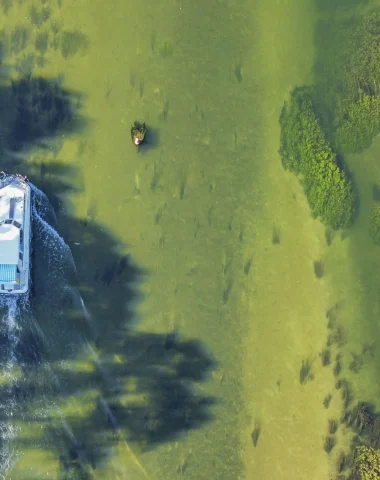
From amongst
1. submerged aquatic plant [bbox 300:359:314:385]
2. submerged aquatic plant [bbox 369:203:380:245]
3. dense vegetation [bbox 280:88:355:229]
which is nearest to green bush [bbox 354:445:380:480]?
submerged aquatic plant [bbox 300:359:314:385]

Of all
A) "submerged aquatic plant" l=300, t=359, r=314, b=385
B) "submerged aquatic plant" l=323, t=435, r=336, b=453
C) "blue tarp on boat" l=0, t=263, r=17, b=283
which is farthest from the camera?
"submerged aquatic plant" l=300, t=359, r=314, b=385

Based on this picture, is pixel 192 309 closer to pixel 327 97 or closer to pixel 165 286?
pixel 165 286

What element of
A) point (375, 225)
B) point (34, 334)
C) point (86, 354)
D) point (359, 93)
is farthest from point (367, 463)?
point (359, 93)

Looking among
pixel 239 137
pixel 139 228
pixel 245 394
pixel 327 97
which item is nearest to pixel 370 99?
pixel 327 97

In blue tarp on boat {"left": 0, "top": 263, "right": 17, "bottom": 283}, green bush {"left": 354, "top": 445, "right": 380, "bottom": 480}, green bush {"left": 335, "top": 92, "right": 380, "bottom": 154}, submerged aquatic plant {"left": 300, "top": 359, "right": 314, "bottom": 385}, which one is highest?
green bush {"left": 335, "top": 92, "right": 380, "bottom": 154}

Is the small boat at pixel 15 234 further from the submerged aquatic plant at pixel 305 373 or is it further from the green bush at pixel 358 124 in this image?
the green bush at pixel 358 124

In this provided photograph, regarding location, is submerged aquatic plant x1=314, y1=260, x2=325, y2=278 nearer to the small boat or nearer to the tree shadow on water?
the tree shadow on water

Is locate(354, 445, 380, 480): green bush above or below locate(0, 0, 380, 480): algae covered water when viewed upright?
below

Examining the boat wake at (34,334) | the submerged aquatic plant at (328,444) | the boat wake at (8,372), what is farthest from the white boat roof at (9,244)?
the submerged aquatic plant at (328,444)
